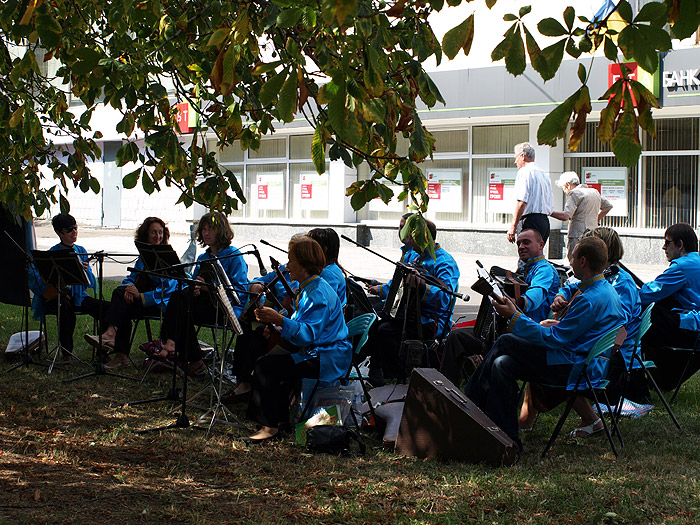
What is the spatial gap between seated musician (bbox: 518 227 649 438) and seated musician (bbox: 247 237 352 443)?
132cm

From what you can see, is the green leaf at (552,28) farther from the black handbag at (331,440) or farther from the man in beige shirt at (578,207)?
the man in beige shirt at (578,207)

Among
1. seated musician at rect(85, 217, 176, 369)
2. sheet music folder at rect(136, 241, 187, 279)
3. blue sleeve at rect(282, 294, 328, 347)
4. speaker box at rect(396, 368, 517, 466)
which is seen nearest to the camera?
speaker box at rect(396, 368, 517, 466)

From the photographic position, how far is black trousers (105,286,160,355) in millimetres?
7926

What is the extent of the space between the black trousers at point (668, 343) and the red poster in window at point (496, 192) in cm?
1220

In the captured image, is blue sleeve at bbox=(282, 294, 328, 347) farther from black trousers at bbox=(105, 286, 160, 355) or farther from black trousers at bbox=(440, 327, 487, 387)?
black trousers at bbox=(105, 286, 160, 355)

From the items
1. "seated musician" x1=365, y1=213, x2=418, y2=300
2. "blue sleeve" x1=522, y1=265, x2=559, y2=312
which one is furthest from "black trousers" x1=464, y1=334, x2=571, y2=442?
"seated musician" x1=365, y1=213, x2=418, y2=300

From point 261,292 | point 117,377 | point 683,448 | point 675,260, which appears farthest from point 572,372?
point 117,377

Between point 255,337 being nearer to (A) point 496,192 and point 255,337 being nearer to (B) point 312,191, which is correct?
(A) point 496,192

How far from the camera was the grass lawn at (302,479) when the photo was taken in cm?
412

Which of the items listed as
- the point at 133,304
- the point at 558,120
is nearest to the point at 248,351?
the point at 133,304

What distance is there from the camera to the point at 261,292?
253 inches

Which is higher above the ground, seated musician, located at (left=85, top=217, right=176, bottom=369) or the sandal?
seated musician, located at (left=85, top=217, right=176, bottom=369)

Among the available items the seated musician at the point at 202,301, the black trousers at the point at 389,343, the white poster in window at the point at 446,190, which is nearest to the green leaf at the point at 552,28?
the black trousers at the point at 389,343

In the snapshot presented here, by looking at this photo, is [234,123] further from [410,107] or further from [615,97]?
[615,97]
